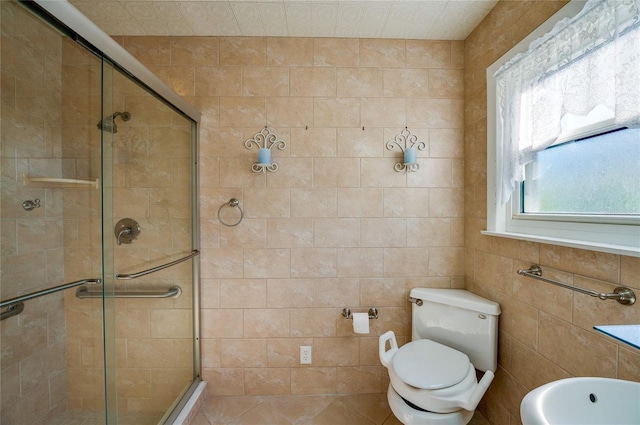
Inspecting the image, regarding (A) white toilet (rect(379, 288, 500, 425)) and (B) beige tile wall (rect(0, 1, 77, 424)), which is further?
(A) white toilet (rect(379, 288, 500, 425))

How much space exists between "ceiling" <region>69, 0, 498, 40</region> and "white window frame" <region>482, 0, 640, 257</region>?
0.42 metres

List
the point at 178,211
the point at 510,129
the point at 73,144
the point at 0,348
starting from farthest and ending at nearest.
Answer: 1. the point at 178,211
2. the point at 510,129
3. the point at 73,144
4. the point at 0,348

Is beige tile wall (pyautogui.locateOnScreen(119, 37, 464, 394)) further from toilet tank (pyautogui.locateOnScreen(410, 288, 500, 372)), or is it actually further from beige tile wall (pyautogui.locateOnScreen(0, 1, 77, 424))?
beige tile wall (pyautogui.locateOnScreen(0, 1, 77, 424))

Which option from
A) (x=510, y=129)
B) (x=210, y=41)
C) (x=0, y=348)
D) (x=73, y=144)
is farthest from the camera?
(x=210, y=41)

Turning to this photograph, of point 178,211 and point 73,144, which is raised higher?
point 73,144

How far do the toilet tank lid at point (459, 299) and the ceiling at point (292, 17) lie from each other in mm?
1636

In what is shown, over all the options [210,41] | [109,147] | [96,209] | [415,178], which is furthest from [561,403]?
[210,41]

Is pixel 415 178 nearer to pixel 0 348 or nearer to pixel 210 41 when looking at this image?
pixel 210 41

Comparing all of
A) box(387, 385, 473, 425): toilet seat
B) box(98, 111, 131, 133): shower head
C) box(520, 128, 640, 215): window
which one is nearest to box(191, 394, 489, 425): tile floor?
box(387, 385, 473, 425): toilet seat

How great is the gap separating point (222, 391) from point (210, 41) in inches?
90.5

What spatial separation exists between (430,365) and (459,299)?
41 centimetres

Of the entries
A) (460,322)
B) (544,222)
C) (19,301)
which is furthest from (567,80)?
(19,301)

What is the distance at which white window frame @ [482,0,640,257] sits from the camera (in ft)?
3.01

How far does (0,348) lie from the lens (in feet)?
2.77
